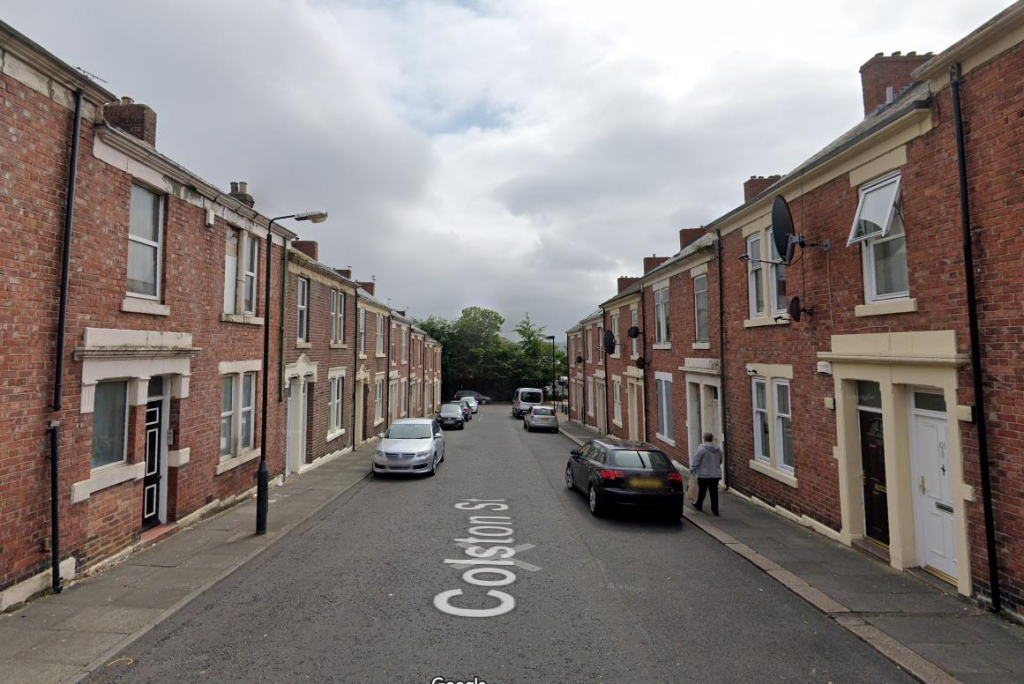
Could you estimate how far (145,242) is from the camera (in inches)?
331

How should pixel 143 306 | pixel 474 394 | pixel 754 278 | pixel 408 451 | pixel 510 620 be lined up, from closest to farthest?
pixel 510 620, pixel 143 306, pixel 754 278, pixel 408 451, pixel 474 394

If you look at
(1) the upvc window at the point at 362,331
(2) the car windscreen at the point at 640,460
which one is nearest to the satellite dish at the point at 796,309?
(2) the car windscreen at the point at 640,460

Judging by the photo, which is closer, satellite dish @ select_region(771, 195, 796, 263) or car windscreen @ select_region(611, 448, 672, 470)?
satellite dish @ select_region(771, 195, 796, 263)

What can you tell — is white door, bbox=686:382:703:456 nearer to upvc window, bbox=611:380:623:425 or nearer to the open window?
the open window

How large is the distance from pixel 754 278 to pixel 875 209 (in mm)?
4029

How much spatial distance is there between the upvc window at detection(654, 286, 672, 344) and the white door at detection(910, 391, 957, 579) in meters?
9.79

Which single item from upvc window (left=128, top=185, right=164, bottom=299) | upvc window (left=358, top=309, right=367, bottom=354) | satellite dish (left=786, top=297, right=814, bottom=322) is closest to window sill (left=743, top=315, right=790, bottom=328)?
satellite dish (left=786, top=297, right=814, bottom=322)

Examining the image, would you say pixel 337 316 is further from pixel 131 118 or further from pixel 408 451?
pixel 131 118

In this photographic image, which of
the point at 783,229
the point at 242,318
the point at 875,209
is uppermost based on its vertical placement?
the point at 783,229

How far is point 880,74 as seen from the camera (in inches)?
424

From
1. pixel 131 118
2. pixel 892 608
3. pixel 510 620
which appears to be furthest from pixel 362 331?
pixel 892 608

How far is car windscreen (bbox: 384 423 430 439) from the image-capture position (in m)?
16.3

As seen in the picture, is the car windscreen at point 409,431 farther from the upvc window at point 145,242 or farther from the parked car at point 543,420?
the parked car at point 543,420

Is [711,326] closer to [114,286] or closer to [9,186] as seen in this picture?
[114,286]
